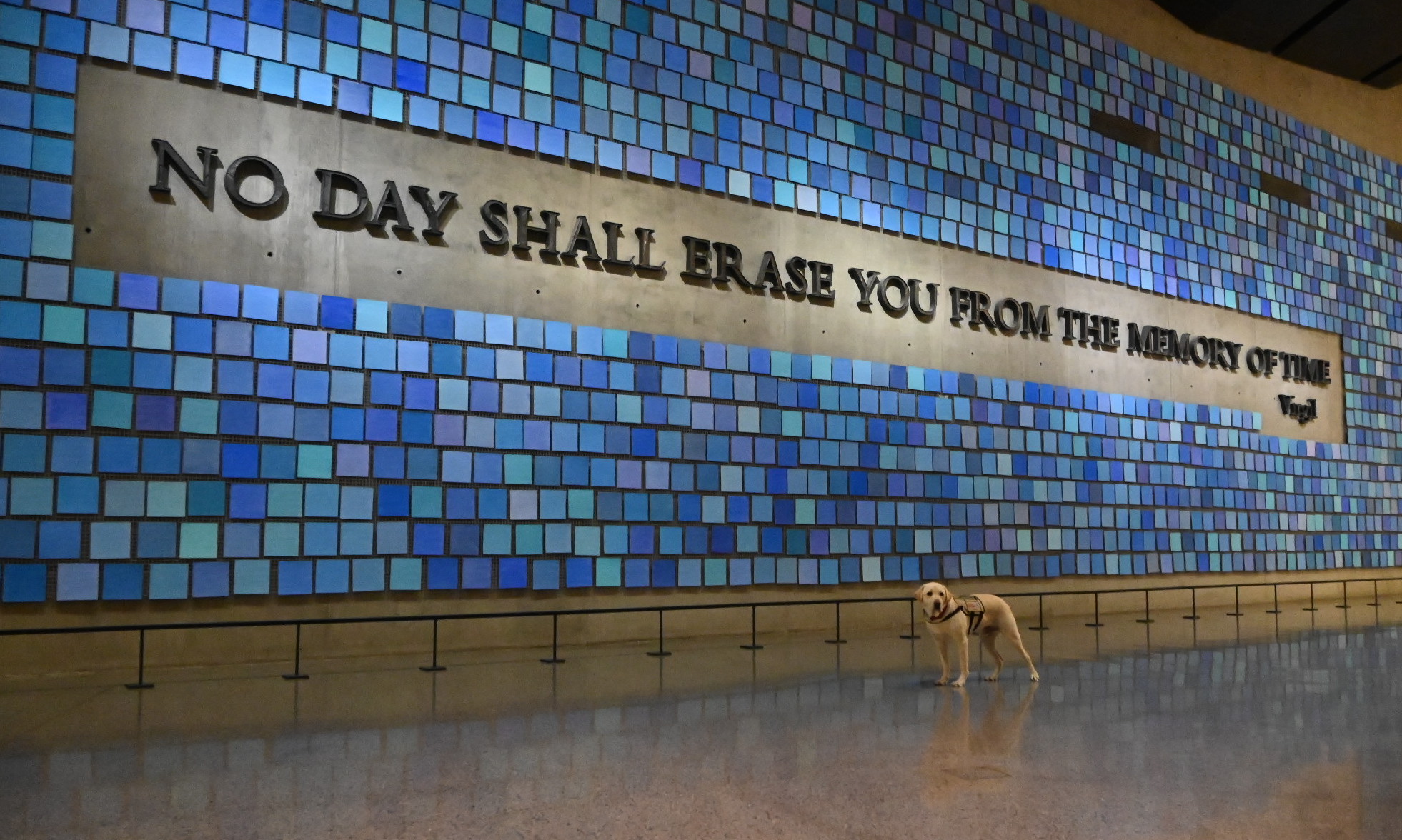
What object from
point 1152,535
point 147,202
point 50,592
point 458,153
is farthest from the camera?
point 1152,535

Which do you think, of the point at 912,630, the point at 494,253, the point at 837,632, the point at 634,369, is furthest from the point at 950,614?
the point at 494,253

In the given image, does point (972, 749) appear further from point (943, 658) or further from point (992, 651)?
point (992, 651)

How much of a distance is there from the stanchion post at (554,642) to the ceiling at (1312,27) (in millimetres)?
15521

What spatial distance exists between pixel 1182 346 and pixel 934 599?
12.2 metres

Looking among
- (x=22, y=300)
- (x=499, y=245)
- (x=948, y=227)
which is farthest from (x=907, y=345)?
(x=22, y=300)

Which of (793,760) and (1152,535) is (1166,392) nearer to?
(1152,535)

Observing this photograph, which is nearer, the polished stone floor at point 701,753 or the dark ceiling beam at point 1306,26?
the polished stone floor at point 701,753

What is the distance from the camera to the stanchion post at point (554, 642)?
30.0 feet

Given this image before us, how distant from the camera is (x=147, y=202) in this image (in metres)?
8.80

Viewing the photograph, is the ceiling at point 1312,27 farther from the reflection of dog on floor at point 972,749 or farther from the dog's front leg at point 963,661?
the reflection of dog on floor at point 972,749

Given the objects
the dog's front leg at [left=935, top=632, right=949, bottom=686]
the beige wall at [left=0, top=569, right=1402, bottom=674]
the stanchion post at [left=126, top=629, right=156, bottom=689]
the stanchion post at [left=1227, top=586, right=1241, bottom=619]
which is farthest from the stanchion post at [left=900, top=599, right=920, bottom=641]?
the stanchion post at [left=126, top=629, right=156, bottom=689]

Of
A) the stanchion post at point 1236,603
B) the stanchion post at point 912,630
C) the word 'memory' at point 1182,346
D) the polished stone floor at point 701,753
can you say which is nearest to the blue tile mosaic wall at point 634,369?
the stanchion post at point 912,630

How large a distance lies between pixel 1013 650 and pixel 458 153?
25.5 ft

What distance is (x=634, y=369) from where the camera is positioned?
11195 mm
